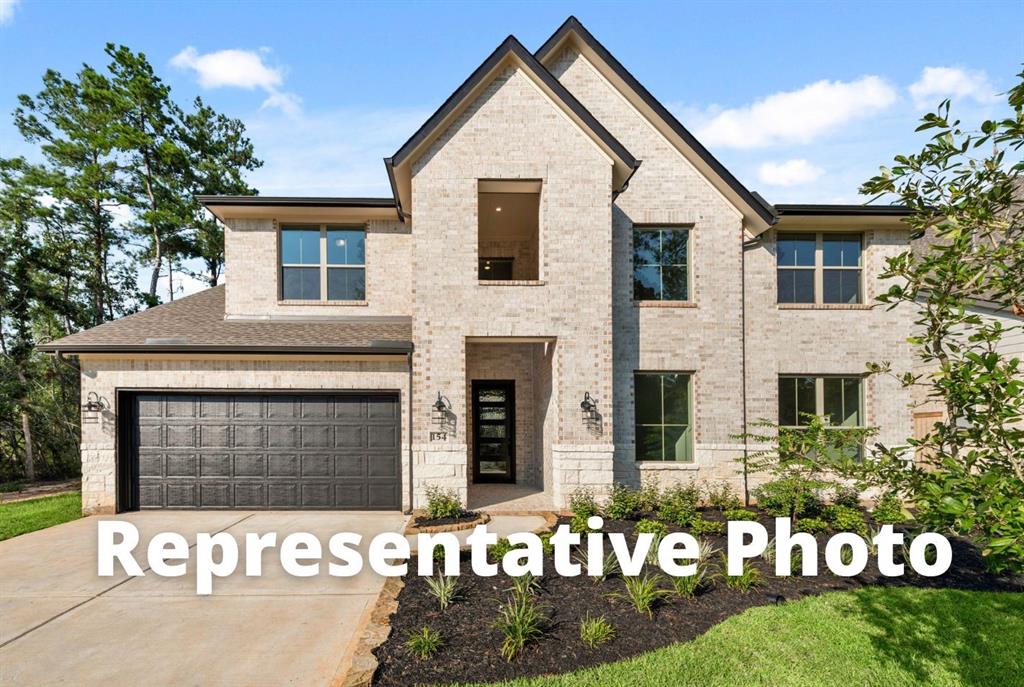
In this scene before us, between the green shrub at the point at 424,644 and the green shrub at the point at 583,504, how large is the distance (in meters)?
4.95

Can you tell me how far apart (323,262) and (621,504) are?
8.66 meters

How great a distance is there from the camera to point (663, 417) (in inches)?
464

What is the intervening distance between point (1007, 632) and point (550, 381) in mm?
7468

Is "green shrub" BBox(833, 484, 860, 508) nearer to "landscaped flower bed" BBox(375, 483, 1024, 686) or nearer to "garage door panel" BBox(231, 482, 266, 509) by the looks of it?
"landscaped flower bed" BBox(375, 483, 1024, 686)

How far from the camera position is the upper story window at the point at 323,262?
13070 mm

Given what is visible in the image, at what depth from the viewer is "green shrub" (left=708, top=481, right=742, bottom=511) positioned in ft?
35.8

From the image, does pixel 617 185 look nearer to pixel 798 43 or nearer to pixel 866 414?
pixel 798 43

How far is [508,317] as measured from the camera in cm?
1080

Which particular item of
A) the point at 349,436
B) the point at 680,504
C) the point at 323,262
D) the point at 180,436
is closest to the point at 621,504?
the point at 680,504

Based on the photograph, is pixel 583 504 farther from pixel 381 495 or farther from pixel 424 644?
pixel 424 644

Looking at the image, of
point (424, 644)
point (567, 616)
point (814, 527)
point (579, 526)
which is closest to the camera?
point (424, 644)

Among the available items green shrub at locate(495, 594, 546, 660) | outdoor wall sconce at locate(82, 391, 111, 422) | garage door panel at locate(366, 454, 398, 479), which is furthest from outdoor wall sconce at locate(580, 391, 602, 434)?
outdoor wall sconce at locate(82, 391, 111, 422)

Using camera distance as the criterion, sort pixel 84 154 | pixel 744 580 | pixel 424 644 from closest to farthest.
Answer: pixel 424 644, pixel 744 580, pixel 84 154

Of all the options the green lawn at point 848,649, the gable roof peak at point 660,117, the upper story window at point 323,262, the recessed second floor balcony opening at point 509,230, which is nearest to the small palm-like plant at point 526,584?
the green lawn at point 848,649
